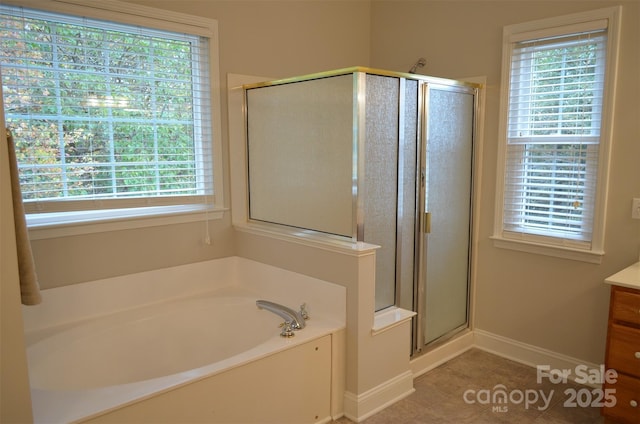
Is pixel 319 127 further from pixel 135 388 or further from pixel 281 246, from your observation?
pixel 135 388

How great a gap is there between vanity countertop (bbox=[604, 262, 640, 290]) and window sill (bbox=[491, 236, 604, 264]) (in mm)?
297

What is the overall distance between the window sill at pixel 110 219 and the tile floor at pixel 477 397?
1446 mm

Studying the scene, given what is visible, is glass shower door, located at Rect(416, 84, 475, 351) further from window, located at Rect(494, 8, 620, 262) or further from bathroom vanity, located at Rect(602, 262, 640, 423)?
bathroom vanity, located at Rect(602, 262, 640, 423)

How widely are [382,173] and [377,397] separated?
1189 mm

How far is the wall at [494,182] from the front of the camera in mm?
2564

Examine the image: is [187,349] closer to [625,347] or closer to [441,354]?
[441,354]

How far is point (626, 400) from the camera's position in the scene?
7.10 ft

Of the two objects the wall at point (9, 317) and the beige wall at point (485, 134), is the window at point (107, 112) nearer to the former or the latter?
the beige wall at point (485, 134)

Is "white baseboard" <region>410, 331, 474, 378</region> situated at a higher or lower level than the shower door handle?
lower

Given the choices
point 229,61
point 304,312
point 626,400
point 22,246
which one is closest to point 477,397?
point 626,400

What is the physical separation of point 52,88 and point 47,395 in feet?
4.76

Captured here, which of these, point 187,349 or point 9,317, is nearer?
point 9,317

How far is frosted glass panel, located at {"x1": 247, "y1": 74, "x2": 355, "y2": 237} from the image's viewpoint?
2.47 meters

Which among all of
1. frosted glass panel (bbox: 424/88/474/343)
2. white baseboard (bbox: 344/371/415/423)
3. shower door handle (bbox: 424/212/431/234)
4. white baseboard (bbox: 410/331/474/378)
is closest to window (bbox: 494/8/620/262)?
frosted glass panel (bbox: 424/88/474/343)
